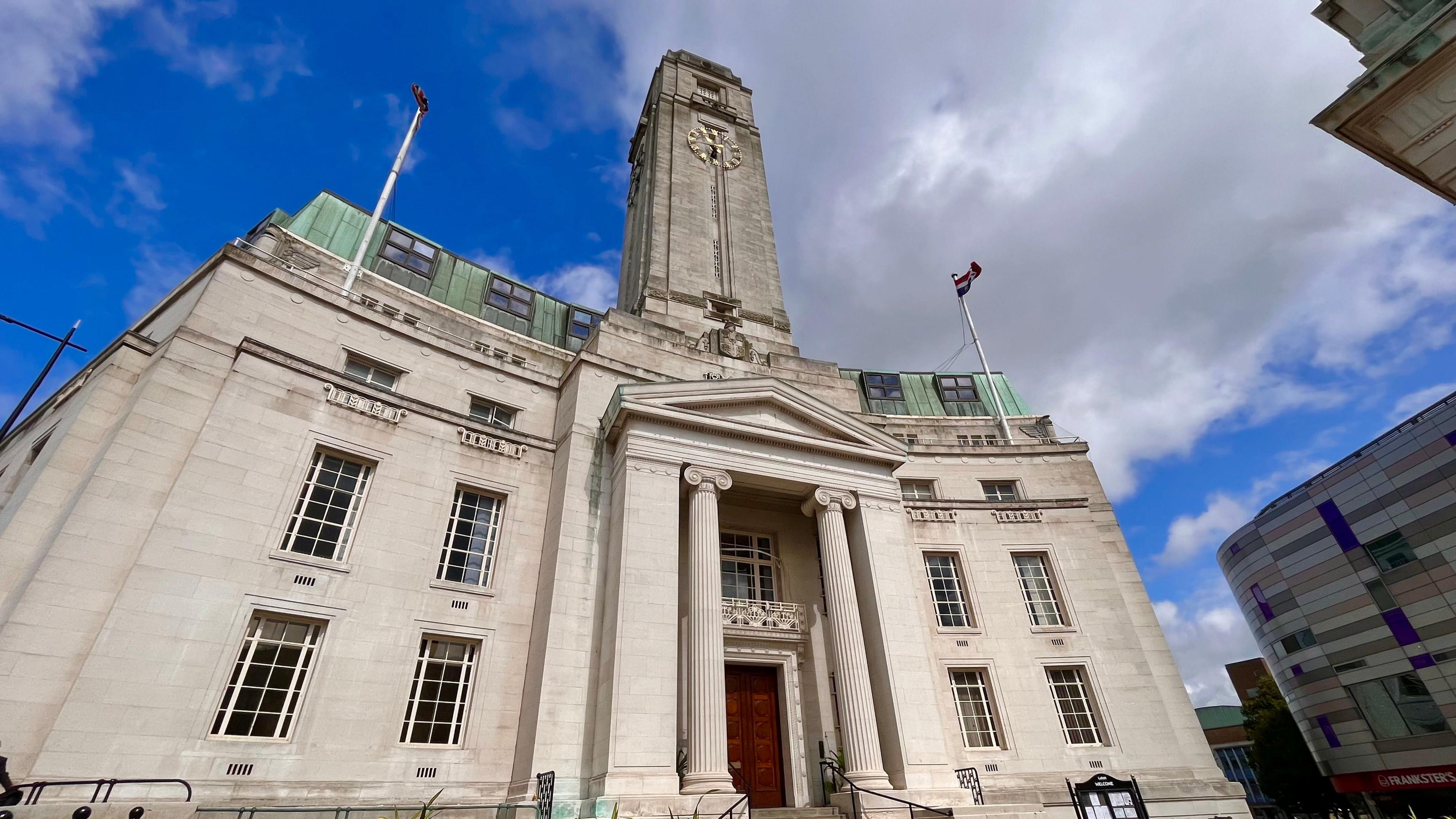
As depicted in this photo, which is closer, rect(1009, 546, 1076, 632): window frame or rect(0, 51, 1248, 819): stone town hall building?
rect(0, 51, 1248, 819): stone town hall building

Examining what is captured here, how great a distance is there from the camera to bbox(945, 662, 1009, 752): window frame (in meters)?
20.2

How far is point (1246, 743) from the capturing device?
79.4m

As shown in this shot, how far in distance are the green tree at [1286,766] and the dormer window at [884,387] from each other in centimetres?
4004

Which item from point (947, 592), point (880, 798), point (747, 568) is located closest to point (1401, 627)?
point (947, 592)

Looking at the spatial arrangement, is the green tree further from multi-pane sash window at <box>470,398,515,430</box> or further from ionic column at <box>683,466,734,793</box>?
multi-pane sash window at <box>470,398,515,430</box>

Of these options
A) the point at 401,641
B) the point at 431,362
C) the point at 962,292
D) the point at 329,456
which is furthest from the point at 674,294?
the point at 401,641

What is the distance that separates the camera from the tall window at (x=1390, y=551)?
3891 cm

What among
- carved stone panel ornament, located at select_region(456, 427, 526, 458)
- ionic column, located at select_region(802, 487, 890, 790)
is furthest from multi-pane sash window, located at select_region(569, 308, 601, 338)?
ionic column, located at select_region(802, 487, 890, 790)

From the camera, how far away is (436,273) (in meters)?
26.0

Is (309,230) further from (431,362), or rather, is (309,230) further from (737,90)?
(737,90)

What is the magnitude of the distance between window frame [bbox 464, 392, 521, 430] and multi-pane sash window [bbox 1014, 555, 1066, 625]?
721 inches

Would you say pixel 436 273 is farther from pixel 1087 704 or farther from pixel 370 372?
pixel 1087 704

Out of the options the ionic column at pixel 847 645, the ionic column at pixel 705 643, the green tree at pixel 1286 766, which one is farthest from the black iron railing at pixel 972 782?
the green tree at pixel 1286 766

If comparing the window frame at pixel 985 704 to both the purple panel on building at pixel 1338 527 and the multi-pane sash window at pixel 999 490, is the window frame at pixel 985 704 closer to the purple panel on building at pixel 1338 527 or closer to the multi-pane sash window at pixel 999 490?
the multi-pane sash window at pixel 999 490
